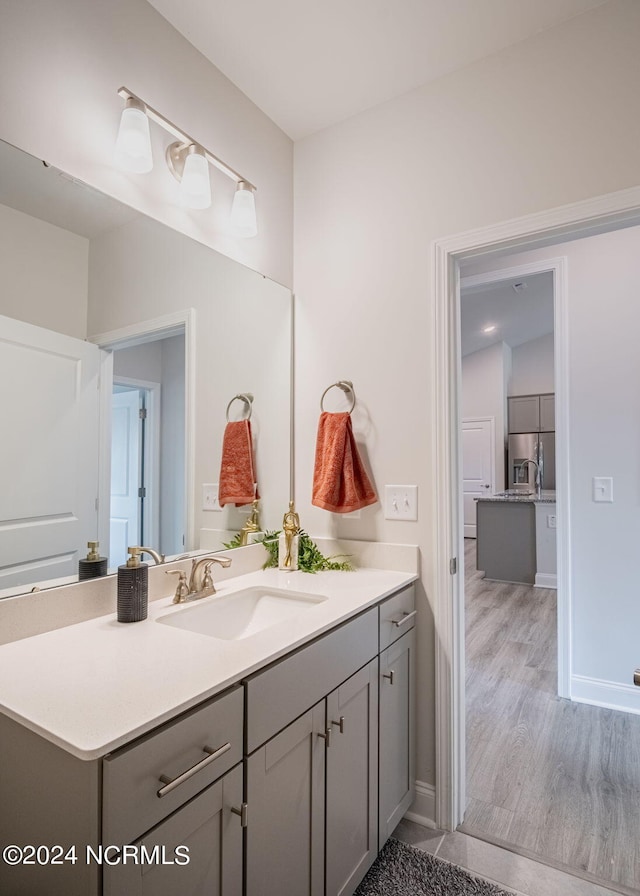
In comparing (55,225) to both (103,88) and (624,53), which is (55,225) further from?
(624,53)

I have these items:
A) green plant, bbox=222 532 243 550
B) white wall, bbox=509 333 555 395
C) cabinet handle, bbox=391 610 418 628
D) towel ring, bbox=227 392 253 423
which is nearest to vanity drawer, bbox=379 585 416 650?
cabinet handle, bbox=391 610 418 628

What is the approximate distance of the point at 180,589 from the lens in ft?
4.77

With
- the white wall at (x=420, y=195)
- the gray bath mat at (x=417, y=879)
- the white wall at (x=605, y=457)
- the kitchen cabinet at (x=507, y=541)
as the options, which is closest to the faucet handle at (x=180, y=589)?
the white wall at (x=420, y=195)

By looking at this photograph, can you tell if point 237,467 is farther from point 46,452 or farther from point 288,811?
point 288,811

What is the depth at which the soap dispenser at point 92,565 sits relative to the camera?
4.27ft

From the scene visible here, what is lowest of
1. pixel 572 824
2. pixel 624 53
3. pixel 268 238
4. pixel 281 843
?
pixel 572 824

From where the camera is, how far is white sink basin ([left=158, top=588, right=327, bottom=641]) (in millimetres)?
1418

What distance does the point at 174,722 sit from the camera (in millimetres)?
838

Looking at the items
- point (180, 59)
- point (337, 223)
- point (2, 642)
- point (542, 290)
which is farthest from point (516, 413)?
point (2, 642)

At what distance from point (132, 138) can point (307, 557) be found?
1.48 metres

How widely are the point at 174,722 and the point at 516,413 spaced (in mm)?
8339

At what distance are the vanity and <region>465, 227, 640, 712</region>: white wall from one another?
1568 millimetres

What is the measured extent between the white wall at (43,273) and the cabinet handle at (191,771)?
106 cm

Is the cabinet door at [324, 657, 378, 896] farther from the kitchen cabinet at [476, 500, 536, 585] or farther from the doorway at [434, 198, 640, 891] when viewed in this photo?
the kitchen cabinet at [476, 500, 536, 585]
